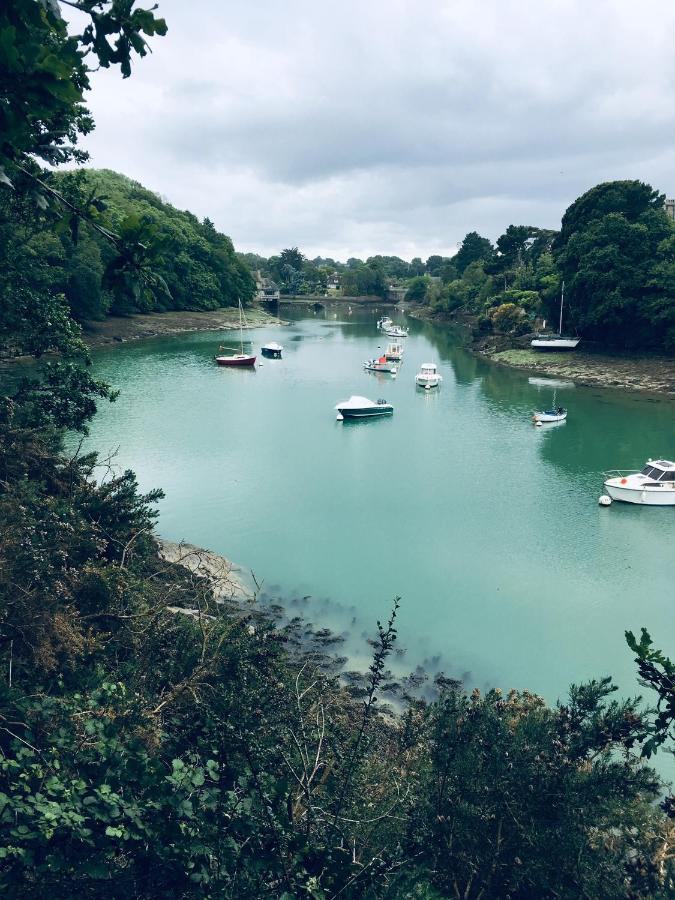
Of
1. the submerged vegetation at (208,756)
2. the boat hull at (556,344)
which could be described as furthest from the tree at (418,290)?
the submerged vegetation at (208,756)

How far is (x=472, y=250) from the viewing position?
120375 millimetres

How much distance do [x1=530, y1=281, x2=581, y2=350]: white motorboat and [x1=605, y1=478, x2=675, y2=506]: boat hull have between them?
115ft

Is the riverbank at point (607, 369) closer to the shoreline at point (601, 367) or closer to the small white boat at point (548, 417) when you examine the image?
the shoreline at point (601, 367)

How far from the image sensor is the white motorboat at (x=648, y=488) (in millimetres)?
24828

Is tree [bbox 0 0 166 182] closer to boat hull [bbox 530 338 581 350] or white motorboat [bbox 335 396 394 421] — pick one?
white motorboat [bbox 335 396 394 421]

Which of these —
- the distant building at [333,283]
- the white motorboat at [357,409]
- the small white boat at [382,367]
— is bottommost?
the white motorboat at [357,409]

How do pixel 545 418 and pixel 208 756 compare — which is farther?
pixel 545 418

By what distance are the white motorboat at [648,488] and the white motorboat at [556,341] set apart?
112ft

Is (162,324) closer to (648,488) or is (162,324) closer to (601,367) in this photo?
(601,367)

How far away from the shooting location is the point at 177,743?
6.06 metres

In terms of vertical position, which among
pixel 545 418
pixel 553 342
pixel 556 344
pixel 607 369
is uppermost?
pixel 553 342

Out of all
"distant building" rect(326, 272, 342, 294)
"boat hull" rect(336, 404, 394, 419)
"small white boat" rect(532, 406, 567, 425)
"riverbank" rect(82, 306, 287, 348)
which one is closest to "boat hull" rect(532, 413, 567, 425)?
"small white boat" rect(532, 406, 567, 425)

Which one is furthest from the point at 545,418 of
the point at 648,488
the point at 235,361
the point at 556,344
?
the point at 235,361

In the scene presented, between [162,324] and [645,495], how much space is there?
210 feet
